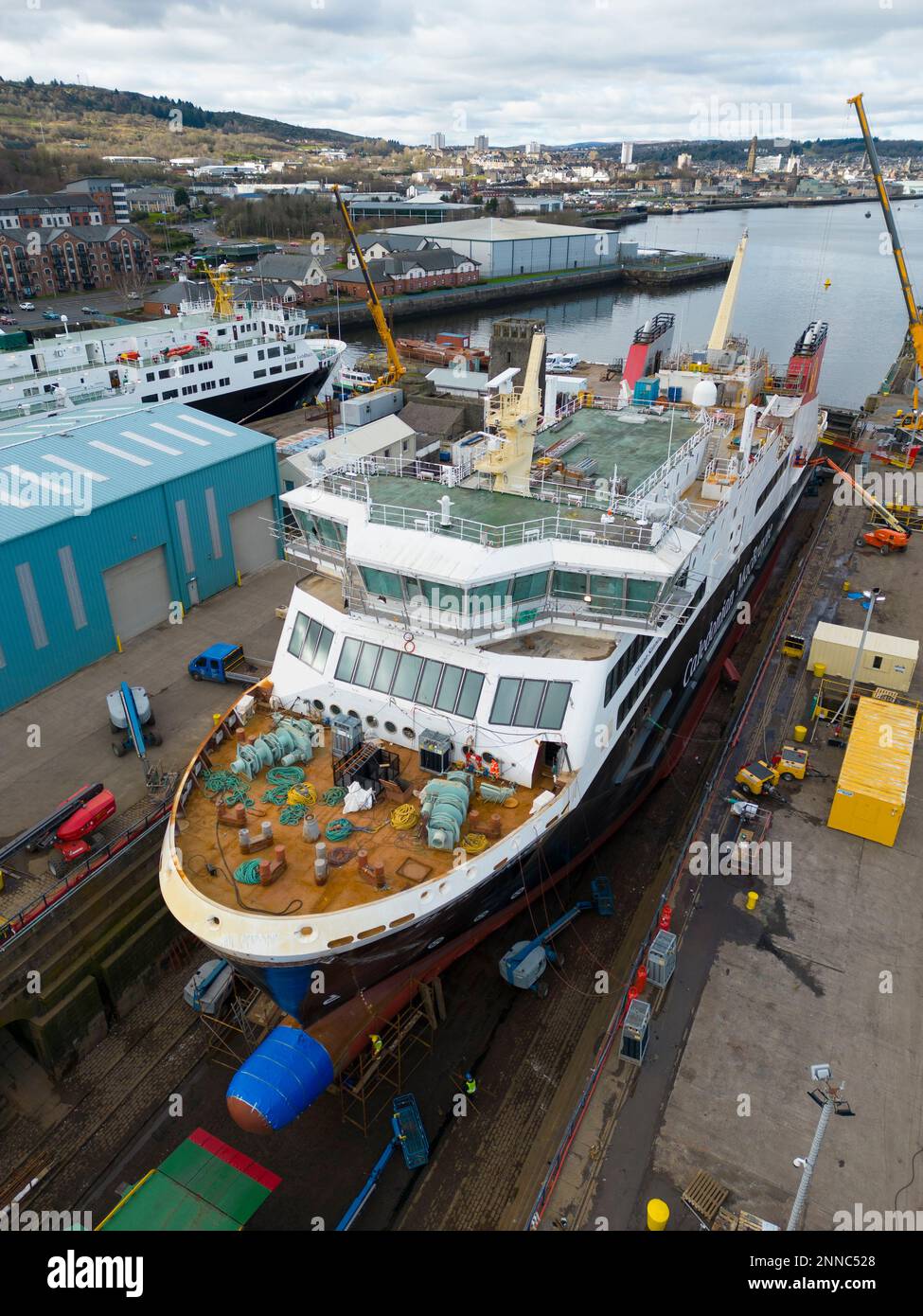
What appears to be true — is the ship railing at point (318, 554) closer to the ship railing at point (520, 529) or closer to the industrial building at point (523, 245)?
the ship railing at point (520, 529)

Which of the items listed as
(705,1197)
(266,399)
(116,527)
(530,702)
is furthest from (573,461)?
(266,399)

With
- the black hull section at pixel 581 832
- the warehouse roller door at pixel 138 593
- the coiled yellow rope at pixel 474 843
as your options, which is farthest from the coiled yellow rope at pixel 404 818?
the warehouse roller door at pixel 138 593

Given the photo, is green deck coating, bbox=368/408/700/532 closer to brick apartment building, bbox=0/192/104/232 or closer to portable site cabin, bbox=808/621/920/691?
portable site cabin, bbox=808/621/920/691

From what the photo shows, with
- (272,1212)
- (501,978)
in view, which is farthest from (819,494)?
(272,1212)

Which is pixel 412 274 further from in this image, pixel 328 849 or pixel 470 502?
pixel 328 849

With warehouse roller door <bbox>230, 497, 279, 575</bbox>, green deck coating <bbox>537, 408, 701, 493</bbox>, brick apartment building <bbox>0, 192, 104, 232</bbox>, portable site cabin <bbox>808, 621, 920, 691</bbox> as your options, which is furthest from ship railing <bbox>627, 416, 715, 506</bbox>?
brick apartment building <bbox>0, 192, 104, 232</bbox>
